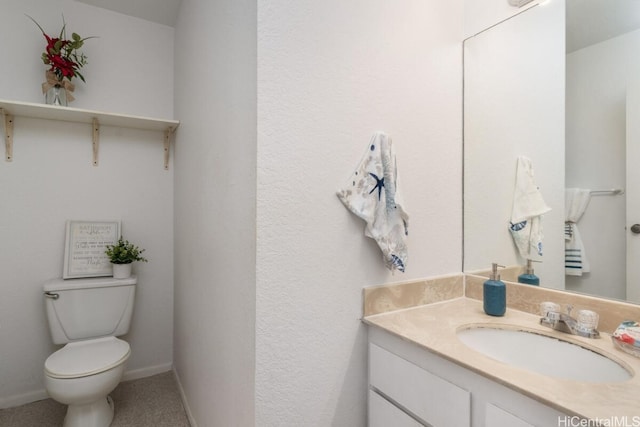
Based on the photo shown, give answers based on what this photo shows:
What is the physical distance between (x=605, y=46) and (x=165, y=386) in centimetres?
280

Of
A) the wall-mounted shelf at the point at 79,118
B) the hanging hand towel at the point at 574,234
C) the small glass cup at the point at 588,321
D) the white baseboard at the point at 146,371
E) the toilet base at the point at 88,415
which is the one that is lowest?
the white baseboard at the point at 146,371

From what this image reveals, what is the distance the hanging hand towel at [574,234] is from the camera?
1.08 metres

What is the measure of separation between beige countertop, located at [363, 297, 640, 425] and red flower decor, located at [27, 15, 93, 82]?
7.12 ft

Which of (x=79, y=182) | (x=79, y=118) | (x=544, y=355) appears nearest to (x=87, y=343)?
(x=79, y=182)

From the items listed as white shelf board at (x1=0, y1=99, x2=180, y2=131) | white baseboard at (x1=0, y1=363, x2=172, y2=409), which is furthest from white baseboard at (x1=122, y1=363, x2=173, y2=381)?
white shelf board at (x1=0, y1=99, x2=180, y2=131)

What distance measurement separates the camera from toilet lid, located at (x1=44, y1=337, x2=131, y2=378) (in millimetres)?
1492

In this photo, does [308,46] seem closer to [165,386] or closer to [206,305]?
[206,305]

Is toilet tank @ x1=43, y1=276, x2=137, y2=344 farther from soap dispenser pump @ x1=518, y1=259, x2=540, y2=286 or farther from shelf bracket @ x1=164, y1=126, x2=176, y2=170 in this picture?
soap dispenser pump @ x1=518, y1=259, x2=540, y2=286

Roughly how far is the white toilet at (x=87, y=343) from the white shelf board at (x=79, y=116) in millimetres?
993

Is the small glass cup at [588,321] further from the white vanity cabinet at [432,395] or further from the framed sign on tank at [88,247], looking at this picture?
the framed sign on tank at [88,247]

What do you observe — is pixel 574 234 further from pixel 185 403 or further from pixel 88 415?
pixel 88 415

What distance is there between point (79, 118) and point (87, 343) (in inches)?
53.1

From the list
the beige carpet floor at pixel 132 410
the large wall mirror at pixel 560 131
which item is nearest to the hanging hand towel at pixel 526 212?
the large wall mirror at pixel 560 131

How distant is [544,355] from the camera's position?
98 cm
